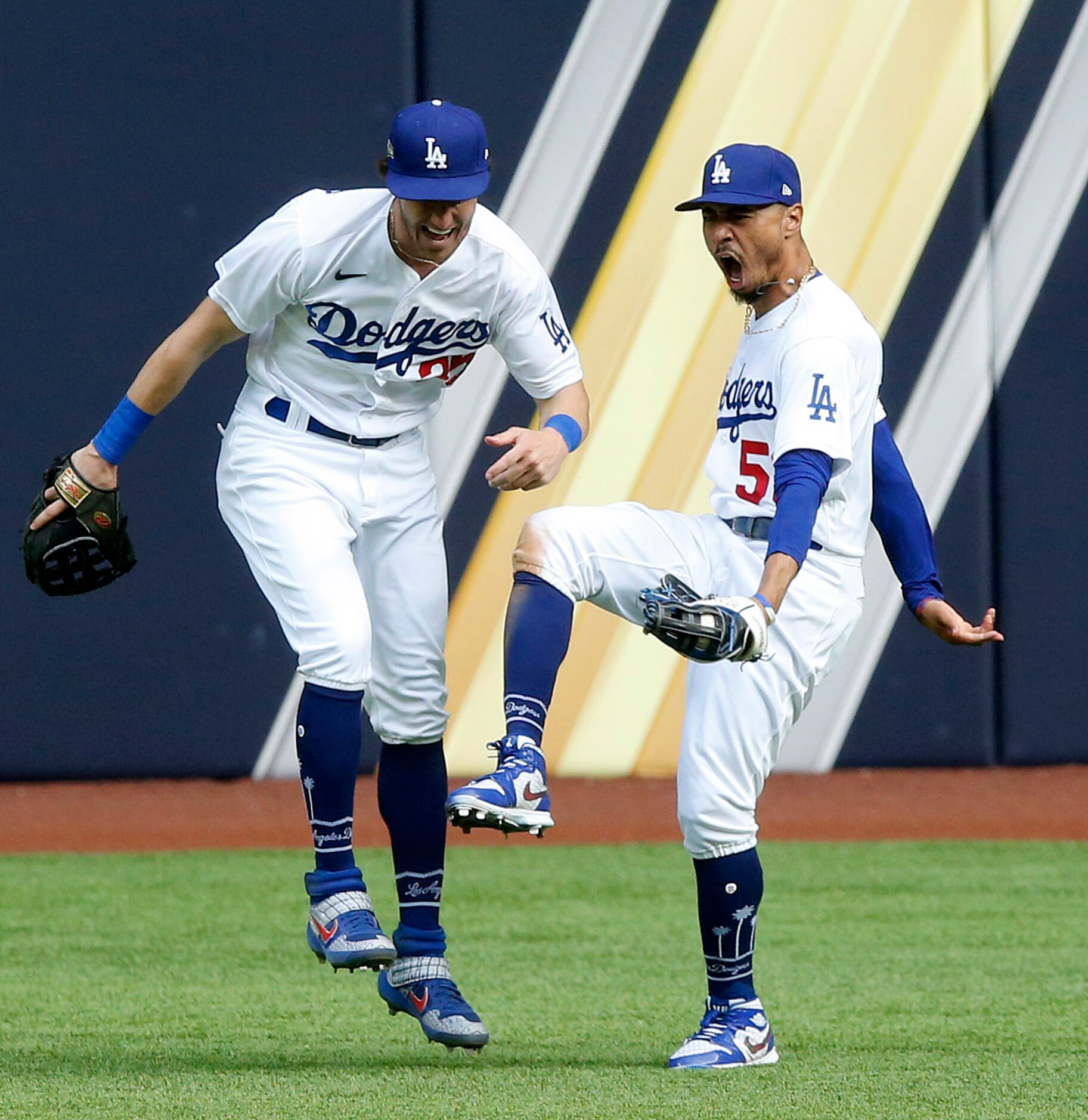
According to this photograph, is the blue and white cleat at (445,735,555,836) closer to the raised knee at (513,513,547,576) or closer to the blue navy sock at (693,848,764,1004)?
the raised knee at (513,513,547,576)

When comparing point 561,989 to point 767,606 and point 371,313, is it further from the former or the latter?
point 371,313

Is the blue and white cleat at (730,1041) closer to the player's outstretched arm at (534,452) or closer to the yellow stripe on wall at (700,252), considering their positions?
the player's outstretched arm at (534,452)

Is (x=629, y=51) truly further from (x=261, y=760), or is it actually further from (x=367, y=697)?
(x=367, y=697)

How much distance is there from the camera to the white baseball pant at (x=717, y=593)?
12.8ft

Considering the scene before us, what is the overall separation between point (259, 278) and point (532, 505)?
4455 mm

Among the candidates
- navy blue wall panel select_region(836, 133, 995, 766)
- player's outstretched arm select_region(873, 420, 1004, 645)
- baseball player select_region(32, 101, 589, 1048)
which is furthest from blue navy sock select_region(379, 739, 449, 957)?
navy blue wall panel select_region(836, 133, 995, 766)

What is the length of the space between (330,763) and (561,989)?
1.21 meters

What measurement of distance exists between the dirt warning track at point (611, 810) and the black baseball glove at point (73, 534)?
10.1ft

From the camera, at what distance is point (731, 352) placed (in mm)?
8438

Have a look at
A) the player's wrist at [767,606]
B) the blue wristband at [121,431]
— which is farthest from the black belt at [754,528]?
the blue wristband at [121,431]

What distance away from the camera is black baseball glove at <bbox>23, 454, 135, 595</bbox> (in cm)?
410

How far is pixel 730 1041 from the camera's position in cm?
396

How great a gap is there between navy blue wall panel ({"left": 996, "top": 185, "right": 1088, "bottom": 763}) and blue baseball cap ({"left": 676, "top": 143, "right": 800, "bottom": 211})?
4.85 m

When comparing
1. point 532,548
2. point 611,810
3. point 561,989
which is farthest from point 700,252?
point 532,548
